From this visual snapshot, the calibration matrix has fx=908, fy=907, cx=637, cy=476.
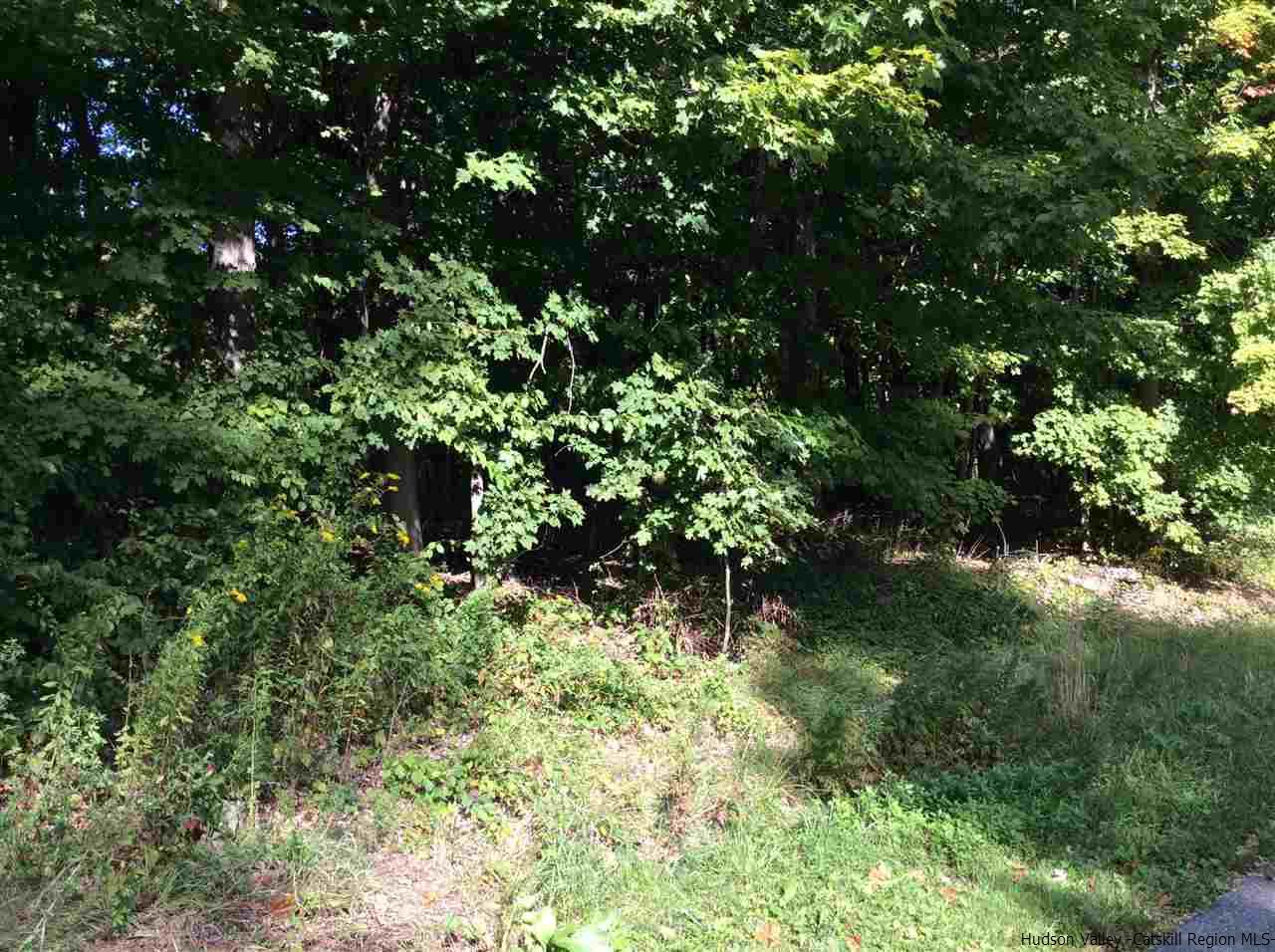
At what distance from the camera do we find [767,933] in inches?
157

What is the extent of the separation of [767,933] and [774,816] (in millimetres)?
1247

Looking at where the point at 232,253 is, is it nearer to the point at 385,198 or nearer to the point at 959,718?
the point at 385,198

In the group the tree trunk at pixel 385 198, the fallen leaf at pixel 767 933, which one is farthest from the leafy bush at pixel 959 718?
the tree trunk at pixel 385 198

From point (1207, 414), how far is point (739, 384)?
7.52m

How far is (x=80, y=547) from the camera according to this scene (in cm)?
591

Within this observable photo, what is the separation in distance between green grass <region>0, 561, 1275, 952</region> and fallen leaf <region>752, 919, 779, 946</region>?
0.04ft

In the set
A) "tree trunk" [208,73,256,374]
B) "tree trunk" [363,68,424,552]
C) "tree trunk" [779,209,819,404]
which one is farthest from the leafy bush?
"tree trunk" [208,73,256,374]

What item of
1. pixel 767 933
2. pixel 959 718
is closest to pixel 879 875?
pixel 767 933

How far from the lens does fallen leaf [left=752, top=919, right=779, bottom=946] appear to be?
3.95 metres

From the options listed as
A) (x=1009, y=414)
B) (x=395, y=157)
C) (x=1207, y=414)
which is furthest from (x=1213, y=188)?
(x=395, y=157)

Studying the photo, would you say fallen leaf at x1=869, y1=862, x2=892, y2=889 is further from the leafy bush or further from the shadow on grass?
the leafy bush

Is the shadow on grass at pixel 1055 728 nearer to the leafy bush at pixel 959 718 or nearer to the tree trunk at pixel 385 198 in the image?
the leafy bush at pixel 959 718

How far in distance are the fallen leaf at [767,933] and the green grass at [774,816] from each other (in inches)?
0.4

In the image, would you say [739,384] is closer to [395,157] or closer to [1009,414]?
[395,157]
